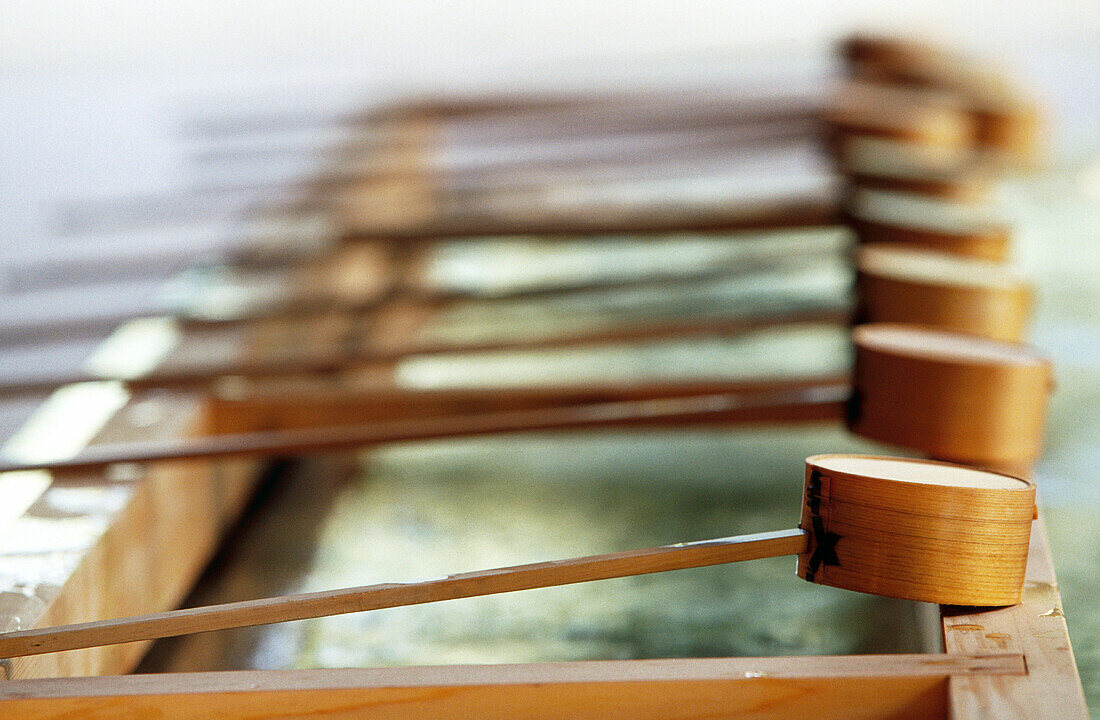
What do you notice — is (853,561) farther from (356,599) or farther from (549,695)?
(356,599)

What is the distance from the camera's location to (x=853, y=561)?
1.00m

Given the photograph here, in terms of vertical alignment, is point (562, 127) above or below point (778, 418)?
above

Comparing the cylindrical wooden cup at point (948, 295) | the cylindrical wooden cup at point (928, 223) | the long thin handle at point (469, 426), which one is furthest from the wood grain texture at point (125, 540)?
the cylindrical wooden cup at point (928, 223)

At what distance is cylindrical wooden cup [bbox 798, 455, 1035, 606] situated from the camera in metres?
0.96

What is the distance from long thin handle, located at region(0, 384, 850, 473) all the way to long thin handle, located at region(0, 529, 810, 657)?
487mm

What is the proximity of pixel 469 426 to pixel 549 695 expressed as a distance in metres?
0.64

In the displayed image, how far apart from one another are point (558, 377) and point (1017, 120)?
5.80 ft

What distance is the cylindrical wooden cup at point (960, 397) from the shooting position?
138 cm

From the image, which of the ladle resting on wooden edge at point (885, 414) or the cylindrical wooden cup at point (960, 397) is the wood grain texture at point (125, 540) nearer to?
the ladle resting on wooden edge at point (885, 414)

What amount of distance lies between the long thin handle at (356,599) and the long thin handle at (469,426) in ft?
1.60

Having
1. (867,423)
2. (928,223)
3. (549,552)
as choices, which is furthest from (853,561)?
(928,223)

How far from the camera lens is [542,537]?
1.64 meters

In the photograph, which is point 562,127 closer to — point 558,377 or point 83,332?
point 558,377

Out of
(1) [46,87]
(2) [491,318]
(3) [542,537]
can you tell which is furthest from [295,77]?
(3) [542,537]
